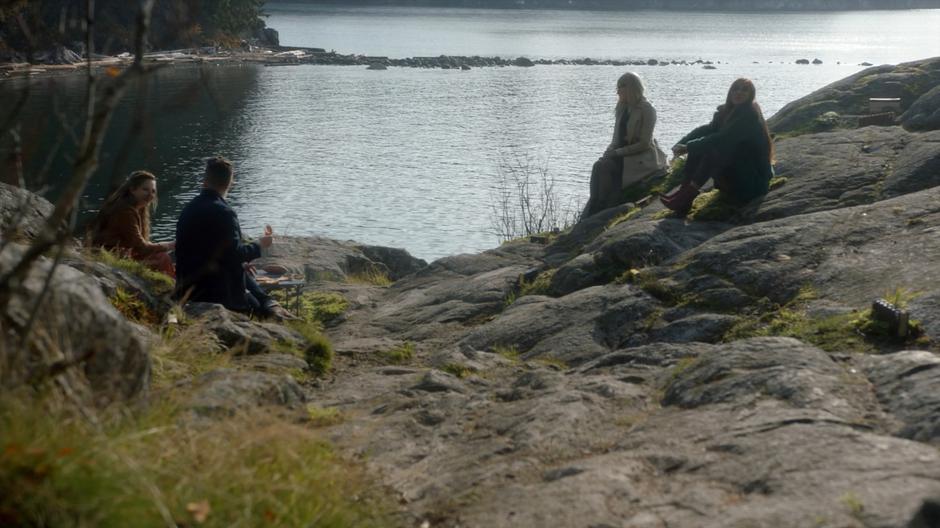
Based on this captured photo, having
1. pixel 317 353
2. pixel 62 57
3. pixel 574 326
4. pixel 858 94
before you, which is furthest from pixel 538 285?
pixel 62 57

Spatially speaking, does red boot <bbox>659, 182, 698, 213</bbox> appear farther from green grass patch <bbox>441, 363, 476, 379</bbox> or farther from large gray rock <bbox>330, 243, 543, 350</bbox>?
green grass patch <bbox>441, 363, 476, 379</bbox>

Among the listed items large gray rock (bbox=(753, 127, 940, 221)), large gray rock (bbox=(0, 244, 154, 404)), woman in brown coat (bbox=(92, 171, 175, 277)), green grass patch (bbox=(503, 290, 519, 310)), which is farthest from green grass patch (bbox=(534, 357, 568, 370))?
woman in brown coat (bbox=(92, 171, 175, 277))

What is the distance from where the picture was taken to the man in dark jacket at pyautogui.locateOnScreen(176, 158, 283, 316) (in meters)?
10.6

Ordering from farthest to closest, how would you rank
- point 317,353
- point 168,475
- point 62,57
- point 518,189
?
point 62,57, point 518,189, point 317,353, point 168,475

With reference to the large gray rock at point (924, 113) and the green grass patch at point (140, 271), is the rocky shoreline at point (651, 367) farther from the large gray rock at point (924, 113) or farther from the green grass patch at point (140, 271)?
the green grass patch at point (140, 271)

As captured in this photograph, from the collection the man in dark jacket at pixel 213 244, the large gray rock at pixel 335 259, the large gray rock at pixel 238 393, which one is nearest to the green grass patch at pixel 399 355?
the man in dark jacket at pixel 213 244

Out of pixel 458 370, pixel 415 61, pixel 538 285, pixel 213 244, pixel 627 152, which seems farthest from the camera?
pixel 415 61

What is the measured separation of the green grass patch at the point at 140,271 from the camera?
34.0ft

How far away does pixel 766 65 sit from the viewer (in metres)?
109

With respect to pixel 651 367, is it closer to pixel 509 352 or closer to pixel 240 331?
pixel 509 352

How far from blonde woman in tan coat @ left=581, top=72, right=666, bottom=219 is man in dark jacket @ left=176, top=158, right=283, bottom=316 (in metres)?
6.17

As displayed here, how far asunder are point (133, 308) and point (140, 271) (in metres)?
1.54

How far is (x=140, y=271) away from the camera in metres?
10.8

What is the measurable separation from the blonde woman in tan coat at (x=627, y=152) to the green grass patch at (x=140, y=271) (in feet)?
22.1
